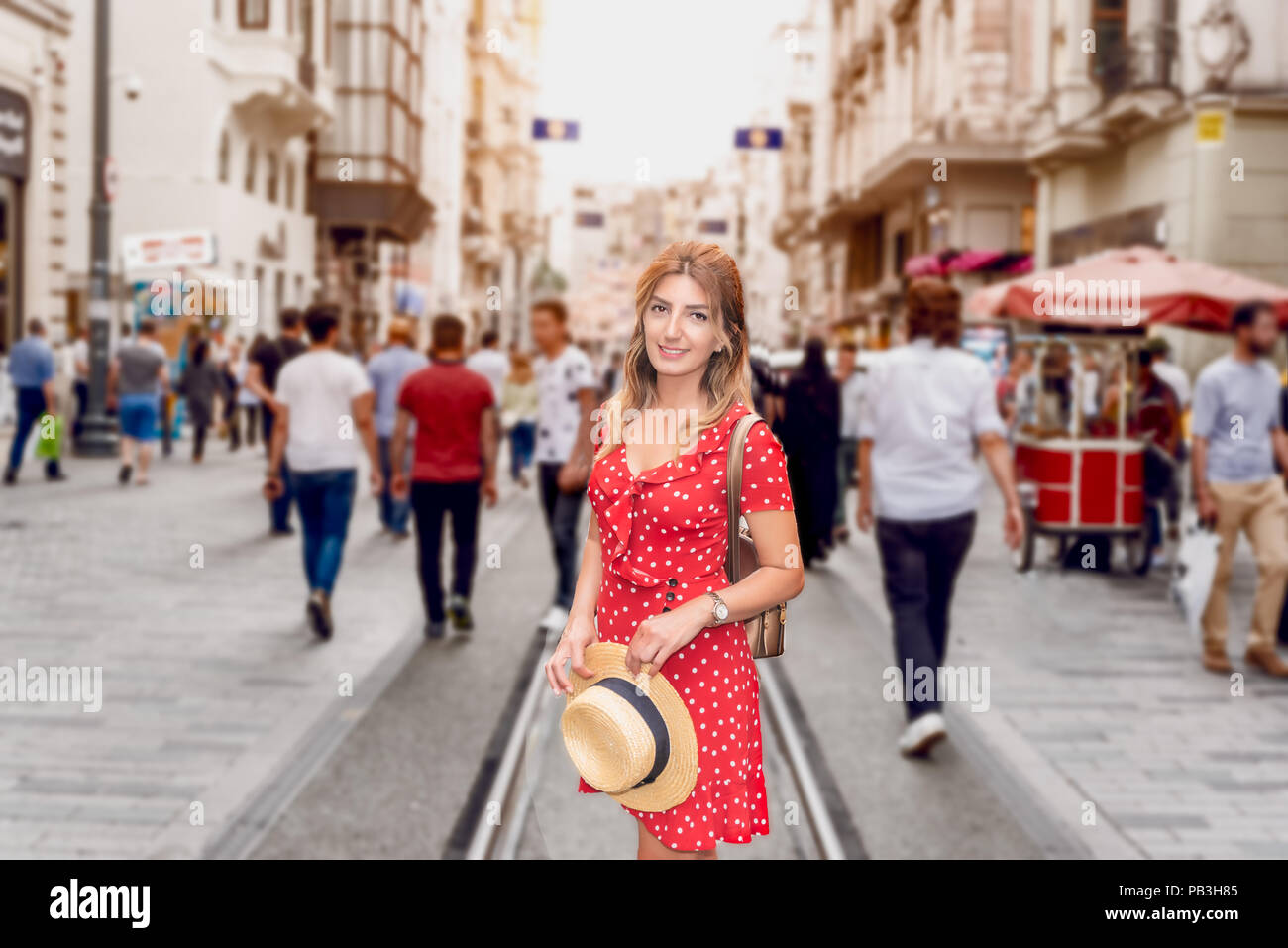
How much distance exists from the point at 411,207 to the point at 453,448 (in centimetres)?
583

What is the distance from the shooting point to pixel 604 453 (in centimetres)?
114

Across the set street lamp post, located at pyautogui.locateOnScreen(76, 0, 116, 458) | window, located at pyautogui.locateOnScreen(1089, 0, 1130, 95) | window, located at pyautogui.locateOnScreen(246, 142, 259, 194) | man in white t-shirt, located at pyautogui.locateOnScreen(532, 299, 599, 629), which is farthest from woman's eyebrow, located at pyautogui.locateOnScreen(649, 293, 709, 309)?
window, located at pyautogui.locateOnScreen(246, 142, 259, 194)

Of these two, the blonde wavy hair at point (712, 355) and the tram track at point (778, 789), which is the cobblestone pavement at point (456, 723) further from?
the blonde wavy hair at point (712, 355)

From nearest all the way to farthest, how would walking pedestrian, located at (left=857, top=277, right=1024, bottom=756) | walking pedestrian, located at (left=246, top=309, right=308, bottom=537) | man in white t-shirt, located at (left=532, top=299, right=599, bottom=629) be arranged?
walking pedestrian, located at (left=857, top=277, right=1024, bottom=756), man in white t-shirt, located at (left=532, top=299, right=599, bottom=629), walking pedestrian, located at (left=246, top=309, right=308, bottom=537)

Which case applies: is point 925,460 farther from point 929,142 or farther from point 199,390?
point 929,142

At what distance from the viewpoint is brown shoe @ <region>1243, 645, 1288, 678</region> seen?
790 cm

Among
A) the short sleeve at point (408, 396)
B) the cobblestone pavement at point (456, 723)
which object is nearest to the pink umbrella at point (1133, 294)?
the cobblestone pavement at point (456, 723)

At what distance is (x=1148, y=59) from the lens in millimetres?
20375

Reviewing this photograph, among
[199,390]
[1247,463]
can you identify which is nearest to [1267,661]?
[1247,463]

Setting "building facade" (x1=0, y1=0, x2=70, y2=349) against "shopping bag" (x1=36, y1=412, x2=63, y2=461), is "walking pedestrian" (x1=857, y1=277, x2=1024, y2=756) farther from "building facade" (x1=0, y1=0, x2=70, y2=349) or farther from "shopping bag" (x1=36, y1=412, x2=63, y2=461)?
"building facade" (x1=0, y1=0, x2=70, y2=349)

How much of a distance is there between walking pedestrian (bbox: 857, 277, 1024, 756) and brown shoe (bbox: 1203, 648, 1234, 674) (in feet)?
9.01

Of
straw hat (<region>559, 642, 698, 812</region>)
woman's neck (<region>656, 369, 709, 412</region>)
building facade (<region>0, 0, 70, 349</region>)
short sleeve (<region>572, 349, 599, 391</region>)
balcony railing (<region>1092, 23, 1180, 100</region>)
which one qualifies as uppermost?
balcony railing (<region>1092, 23, 1180, 100</region>)

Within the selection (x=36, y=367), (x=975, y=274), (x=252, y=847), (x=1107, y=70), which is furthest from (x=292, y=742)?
(x=975, y=274)

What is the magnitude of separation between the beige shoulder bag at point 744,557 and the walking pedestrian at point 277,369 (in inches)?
443
